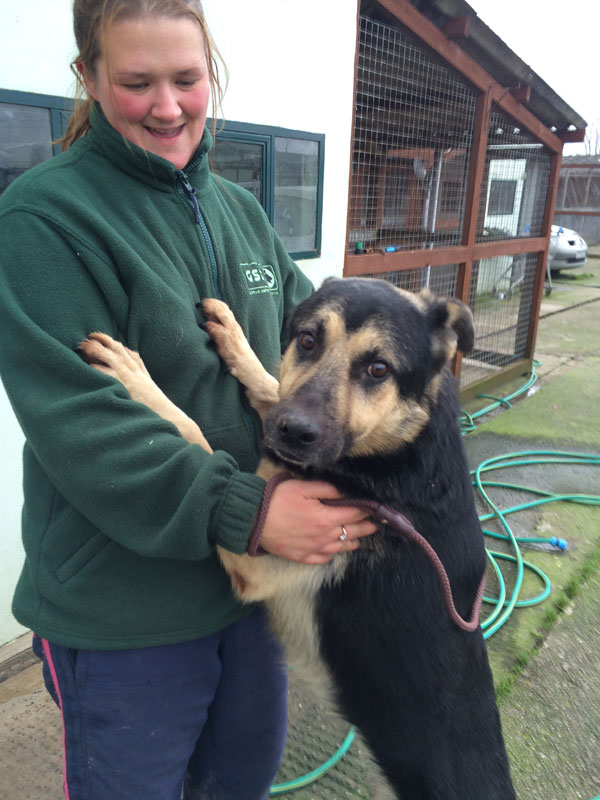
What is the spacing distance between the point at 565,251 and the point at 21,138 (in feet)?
53.8

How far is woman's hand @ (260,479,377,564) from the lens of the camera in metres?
1.24

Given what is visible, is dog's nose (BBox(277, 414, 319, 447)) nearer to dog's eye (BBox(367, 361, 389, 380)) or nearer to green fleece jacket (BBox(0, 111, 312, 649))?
green fleece jacket (BBox(0, 111, 312, 649))

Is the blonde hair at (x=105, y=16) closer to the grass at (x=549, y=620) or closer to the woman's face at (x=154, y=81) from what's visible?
the woman's face at (x=154, y=81)

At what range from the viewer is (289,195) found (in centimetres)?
395

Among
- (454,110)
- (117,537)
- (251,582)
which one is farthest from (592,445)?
(117,537)

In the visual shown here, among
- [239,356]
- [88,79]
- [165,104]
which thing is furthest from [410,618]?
[88,79]

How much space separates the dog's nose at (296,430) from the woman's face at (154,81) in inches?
27.0

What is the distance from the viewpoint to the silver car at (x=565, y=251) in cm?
1606

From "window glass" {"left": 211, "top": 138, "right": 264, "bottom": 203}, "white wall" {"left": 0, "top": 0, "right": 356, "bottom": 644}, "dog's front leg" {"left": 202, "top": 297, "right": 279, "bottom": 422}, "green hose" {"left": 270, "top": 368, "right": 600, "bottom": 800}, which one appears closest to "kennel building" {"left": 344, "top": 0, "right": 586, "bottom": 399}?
"white wall" {"left": 0, "top": 0, "right": 356, "bottom": 644}

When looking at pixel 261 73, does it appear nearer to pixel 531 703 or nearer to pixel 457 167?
pixel 457 167

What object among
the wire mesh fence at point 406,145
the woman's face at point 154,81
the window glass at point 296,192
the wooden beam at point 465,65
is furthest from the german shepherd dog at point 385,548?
the wooden beam at point 465,65

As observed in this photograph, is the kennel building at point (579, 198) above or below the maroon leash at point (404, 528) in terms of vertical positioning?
above

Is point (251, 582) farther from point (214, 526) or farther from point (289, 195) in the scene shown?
point (289, 195)

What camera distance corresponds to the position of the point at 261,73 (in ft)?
11.5
